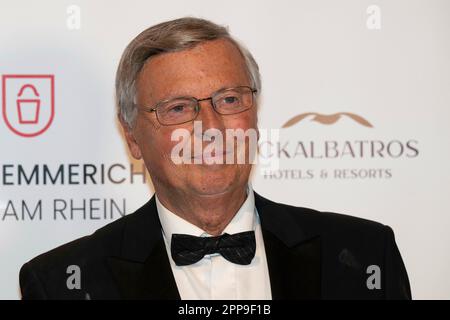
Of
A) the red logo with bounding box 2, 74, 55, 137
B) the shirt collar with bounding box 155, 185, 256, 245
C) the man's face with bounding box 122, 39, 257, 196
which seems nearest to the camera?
the man's face with bounding box 122, 39, 257, 196

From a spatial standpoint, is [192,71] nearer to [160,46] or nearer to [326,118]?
[160,46]

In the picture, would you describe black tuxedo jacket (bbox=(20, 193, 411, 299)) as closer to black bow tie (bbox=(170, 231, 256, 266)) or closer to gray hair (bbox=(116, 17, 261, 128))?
black bow tie (bbox=(170, 231, 256, 266))

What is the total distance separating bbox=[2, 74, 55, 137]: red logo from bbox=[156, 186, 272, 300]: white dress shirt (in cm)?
74

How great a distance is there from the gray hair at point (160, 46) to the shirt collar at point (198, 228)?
1.02 feet

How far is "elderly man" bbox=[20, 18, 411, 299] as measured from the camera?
6.89ft

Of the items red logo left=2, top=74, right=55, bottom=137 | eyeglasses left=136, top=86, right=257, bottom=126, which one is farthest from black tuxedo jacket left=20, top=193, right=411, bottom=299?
red logo left=2, top=74, right=55, bottom=137

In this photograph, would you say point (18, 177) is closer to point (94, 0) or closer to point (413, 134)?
point (94, 0)

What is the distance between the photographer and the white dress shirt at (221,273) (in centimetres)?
216

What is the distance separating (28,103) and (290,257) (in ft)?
3.84

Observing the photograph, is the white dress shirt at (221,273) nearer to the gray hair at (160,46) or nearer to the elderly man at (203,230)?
the elderly man at (203,230)

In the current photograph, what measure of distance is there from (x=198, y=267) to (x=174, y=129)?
42cm

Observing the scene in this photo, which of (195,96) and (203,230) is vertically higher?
(195,96)

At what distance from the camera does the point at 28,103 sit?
2691 millimetres

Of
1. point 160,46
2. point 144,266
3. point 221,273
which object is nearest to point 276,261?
point 221,273
